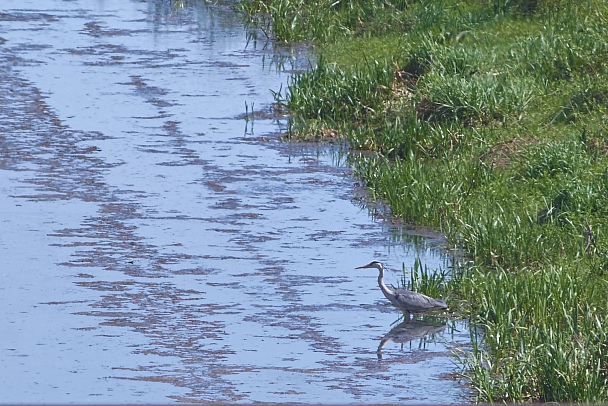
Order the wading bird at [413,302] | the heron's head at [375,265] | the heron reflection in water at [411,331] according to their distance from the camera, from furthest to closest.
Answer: the heron's head at [375,265] < the wading bird at [413,302] < the heron reflection in water at [411,331]

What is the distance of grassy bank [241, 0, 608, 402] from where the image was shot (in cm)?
886

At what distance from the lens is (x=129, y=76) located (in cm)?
1877

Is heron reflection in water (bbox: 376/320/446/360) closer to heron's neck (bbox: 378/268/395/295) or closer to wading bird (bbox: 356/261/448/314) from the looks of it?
wading bird (bbox: 356/261/448/314)

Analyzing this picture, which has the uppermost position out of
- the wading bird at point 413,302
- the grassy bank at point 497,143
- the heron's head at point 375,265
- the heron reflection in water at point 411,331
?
the grassy bank at point 497,143

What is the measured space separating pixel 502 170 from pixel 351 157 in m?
2.06

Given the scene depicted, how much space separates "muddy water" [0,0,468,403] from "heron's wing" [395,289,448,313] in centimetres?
16

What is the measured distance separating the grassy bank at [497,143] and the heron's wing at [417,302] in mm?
299

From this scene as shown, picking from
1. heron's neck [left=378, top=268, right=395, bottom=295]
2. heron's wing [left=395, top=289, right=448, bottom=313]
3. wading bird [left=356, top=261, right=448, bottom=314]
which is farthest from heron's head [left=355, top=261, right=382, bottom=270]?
heron's wing [left=395, top=289, right=448, bottom=313]

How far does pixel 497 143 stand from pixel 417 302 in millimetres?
4348

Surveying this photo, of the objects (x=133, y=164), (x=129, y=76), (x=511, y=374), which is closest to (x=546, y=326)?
(x=511, y=374)

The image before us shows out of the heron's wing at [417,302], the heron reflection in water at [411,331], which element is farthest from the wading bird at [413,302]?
the heron reflection in water at [411,331]

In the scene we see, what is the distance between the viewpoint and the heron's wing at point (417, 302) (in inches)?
390

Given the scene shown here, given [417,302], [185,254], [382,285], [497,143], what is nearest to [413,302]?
[417,302]

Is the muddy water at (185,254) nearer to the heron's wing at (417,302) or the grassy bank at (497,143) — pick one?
the heron's wing at (417,302)
